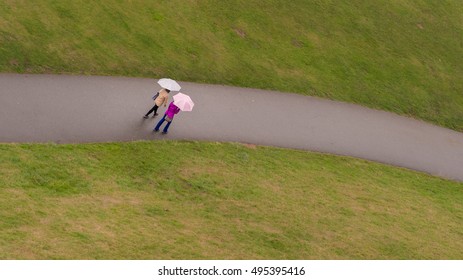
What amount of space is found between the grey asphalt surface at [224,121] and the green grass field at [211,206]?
0.63m

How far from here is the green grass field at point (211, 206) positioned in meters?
11.5

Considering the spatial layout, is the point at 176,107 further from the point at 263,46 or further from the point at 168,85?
the point at 263,46

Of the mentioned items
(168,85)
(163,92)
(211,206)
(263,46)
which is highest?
(263,46)

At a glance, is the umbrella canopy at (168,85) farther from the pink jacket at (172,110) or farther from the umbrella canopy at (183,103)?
the pink jacket at (172,110)

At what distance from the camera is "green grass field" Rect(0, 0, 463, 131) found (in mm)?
17656

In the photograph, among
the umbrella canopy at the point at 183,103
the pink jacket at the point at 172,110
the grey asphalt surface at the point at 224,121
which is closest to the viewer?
the grey asphalt surface at the point at 224,121

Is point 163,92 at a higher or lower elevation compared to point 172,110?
higher

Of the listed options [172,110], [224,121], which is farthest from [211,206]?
[224,121]

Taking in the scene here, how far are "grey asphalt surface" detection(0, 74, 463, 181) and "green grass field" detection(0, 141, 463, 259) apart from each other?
2.07ft

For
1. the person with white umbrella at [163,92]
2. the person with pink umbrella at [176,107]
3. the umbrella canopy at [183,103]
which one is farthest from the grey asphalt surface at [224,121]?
the umbrella canopy at [183,103]

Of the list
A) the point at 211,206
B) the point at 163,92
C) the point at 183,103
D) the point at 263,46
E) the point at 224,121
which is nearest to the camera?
the point at 211,206

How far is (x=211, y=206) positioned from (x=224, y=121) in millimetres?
4018

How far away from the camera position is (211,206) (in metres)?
13.5

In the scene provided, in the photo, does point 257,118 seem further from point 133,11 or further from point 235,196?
point 133,11
